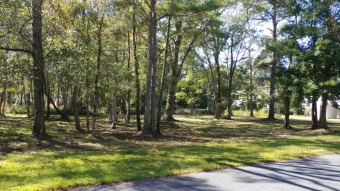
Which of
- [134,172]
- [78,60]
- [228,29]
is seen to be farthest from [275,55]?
[134,172]

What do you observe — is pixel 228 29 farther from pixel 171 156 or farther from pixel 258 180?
pixel 258 180

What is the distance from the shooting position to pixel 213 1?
43.2 feet

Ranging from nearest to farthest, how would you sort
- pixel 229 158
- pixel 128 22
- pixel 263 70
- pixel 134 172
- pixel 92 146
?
pixel 134 172 < pixel 229 158 < pixel 92 146 < pixel 128 22 < pixel 263 70

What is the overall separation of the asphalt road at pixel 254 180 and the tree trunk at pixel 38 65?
6.89 m

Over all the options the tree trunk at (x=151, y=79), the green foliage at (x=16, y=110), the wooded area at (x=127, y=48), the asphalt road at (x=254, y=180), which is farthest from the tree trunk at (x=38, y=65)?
the green foliage at (x=16, y=110)

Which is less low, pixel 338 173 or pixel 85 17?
pixel 85 17

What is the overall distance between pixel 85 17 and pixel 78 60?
8.73ft

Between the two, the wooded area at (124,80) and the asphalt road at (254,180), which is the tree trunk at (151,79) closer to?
the wooded area at (124,80)

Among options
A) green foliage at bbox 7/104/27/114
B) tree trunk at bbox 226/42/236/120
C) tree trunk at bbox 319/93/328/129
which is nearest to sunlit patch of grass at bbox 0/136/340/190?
tree trunk at bbox 319/93/328/129

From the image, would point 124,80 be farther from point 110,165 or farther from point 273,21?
point 273,21

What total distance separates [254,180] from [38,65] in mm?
9080

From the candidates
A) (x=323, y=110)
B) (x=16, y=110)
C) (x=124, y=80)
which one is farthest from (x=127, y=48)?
(x=16, y=110)

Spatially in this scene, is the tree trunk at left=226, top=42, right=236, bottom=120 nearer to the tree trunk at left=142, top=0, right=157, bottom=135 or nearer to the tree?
the tree

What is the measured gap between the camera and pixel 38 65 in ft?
39.4
